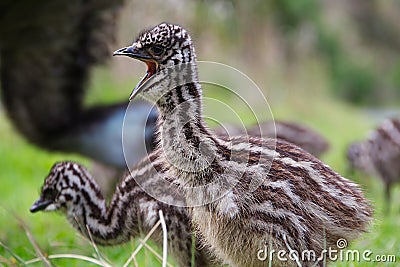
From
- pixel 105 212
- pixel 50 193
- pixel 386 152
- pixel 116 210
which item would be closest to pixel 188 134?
pixel 116 210

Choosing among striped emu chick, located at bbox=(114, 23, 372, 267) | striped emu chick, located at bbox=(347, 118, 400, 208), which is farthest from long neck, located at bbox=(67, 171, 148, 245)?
striped emu chick, located at bbox=(347, 118, 400, 208)

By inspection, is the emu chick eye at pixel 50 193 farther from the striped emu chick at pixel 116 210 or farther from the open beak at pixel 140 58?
the open beak at pixel 140 58

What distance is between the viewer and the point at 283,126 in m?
5.62

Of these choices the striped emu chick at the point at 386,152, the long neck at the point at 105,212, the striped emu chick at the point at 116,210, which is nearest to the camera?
the striped emu chick at the point at 116,210

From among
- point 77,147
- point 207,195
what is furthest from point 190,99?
point 77,147

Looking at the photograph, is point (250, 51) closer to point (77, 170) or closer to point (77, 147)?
point (77, 147)

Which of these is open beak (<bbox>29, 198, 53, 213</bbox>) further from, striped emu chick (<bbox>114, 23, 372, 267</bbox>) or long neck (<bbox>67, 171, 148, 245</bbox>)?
striped emu chick (<bbox>114, 23, 372, 267</bbox>)

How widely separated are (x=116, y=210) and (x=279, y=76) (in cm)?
1087

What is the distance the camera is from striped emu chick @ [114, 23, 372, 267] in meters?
2.37

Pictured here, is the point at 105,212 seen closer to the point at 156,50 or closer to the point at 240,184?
the point at 240,184

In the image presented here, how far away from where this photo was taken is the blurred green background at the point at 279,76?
404 cm

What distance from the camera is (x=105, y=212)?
10.8 ft

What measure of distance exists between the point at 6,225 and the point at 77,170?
41.8 inches

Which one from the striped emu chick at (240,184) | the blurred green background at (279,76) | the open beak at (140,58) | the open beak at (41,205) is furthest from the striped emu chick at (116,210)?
the open beak at (140,58)
